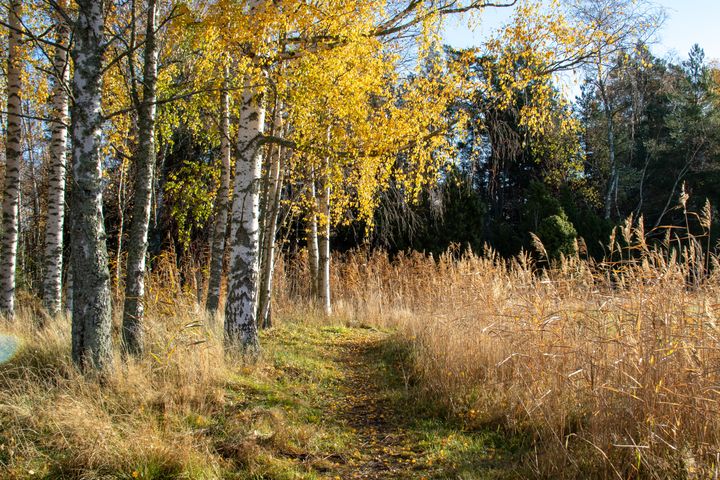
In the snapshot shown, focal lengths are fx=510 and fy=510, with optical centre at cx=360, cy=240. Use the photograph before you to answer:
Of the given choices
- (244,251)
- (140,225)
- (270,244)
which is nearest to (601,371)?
(244,251)

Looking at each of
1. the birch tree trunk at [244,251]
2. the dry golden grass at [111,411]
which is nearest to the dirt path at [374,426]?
the dry golden grass at [111,411]

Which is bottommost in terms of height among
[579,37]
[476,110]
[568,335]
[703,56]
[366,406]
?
[366,406]

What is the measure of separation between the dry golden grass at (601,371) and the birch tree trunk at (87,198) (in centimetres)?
316

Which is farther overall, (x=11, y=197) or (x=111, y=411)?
(x=11, y=197)

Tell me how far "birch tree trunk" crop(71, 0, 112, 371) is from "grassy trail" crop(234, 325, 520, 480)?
54.2 inches

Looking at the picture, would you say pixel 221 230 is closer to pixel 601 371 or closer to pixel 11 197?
pixel 11 197

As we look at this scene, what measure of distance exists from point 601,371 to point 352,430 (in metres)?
2.09

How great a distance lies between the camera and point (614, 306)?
12.4 feet

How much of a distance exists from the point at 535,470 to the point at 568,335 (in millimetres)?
1418

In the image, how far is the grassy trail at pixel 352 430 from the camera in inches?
140

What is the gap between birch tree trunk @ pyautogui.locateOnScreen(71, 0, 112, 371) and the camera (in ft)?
13.7

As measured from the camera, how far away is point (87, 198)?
418 centimetres

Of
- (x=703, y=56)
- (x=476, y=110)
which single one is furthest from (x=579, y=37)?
(x=703, y=56)

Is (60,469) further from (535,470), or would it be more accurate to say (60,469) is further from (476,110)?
(476,110)
